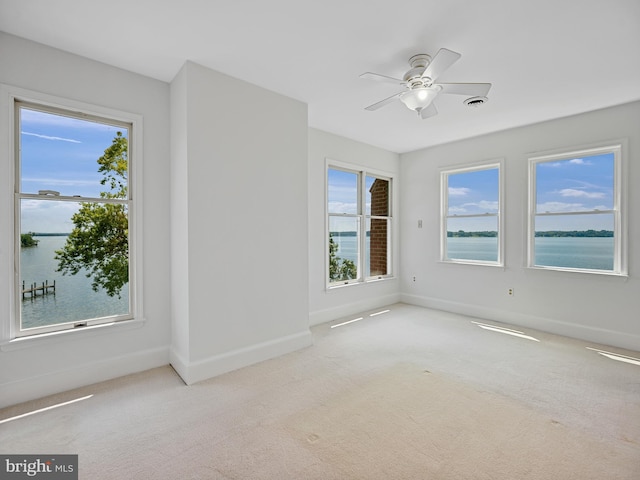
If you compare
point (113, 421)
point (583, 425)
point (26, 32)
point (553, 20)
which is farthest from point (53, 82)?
point (583, 425)

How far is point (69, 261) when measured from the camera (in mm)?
2695

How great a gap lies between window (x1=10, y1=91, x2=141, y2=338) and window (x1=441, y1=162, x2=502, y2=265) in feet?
15.0

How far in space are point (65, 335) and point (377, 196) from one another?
462 cm

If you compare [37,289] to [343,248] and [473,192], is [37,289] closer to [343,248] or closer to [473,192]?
[343,248]

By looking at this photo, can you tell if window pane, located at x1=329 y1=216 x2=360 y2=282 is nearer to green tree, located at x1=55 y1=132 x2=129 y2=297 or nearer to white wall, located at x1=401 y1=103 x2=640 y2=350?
white wall, located at x1=401 y1=103 x2=640 y2=350

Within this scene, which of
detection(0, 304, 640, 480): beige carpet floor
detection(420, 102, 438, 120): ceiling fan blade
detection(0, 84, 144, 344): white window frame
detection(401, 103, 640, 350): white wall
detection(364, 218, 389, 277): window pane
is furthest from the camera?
detection(364, 218, 389, 277): window pane

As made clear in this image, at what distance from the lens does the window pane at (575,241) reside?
3.83 metres

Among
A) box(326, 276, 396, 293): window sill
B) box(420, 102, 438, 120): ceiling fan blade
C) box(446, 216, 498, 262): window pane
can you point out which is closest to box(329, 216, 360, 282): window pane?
box(326, 276, 396, 293): window sill

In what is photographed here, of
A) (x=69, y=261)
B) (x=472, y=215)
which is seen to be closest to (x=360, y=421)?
(x=69, y=261)

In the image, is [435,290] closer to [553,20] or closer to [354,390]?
[354,390]

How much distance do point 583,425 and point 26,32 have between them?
4.93 metres

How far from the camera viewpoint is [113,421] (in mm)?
2189

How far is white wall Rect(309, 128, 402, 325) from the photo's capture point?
446 centimetres

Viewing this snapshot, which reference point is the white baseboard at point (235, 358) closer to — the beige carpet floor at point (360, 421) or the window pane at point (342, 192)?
the beige carpet floor at point (360, 421)
